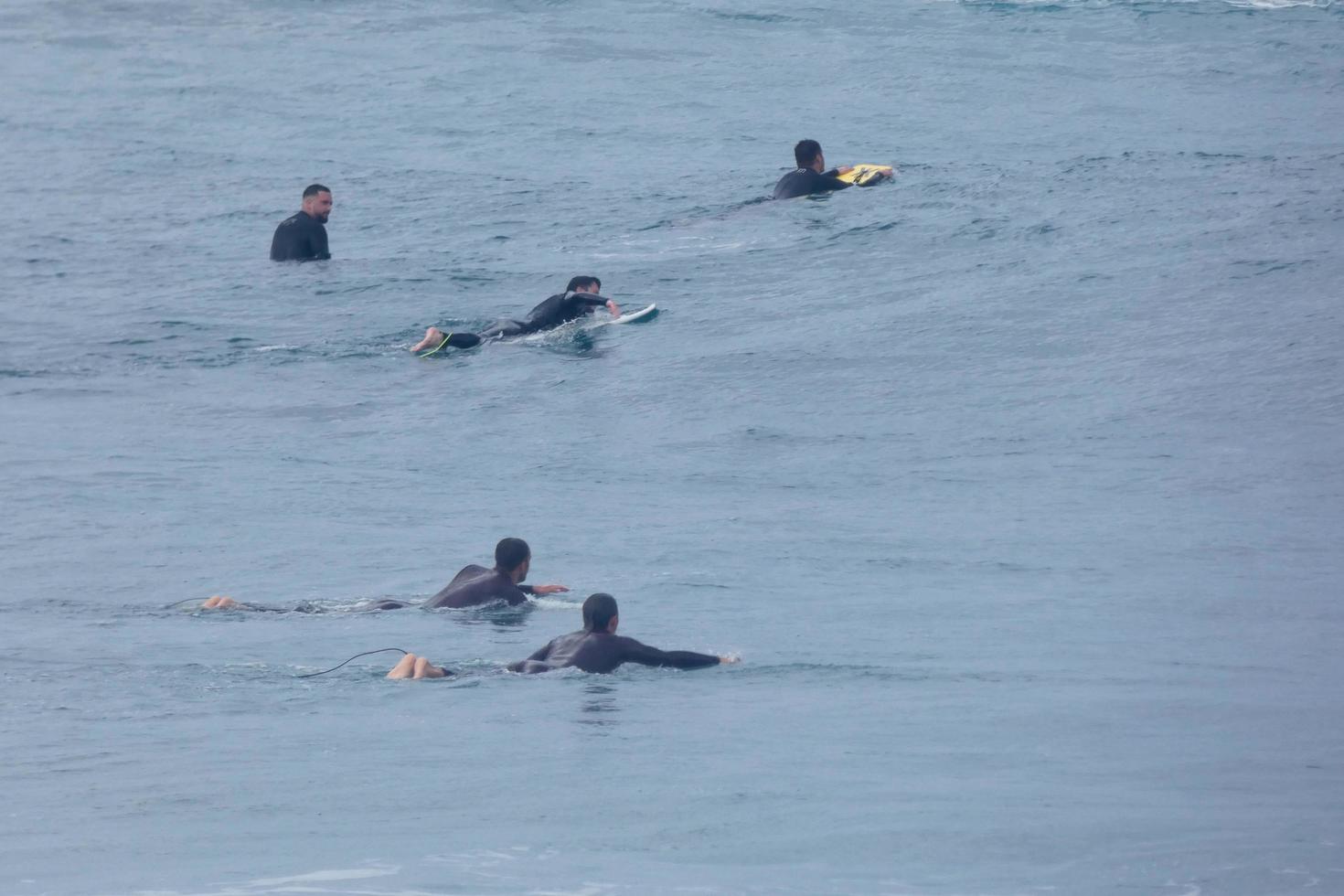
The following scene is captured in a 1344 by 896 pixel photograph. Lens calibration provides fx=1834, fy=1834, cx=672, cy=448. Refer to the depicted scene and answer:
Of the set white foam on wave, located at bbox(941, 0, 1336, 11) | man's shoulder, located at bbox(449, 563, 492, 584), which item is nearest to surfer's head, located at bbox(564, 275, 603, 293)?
man's shoulder, located at bbox(449, 563, 492, 584)

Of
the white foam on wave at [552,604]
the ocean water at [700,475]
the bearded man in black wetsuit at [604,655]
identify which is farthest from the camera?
the white foam on wave at [552,604]

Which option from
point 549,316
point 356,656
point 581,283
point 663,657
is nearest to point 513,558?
point 356,656

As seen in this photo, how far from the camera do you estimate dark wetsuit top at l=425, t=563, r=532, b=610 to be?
11.5 metres

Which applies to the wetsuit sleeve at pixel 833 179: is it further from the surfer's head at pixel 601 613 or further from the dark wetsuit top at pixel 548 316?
the surfer's head at pixel 601 613

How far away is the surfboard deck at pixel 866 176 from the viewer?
22266 mm

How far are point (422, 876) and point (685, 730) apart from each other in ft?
7.52

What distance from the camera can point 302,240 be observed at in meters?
20.6

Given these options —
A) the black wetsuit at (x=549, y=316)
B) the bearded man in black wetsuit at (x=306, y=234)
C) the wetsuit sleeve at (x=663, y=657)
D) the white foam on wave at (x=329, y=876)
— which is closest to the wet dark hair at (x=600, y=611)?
the wetsuit sleeve at (x=663, y=657)

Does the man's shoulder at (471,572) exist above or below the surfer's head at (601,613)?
below

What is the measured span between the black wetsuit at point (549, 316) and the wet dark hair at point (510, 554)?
6.46m

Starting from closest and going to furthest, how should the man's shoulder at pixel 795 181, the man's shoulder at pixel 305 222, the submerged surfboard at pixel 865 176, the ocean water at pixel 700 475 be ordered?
the ocean water at pixel 700 475, the man's shoulder at pixel 305 222, the man's shoulder at pixel 795 181, the submerged surfboard at pixel 865 176

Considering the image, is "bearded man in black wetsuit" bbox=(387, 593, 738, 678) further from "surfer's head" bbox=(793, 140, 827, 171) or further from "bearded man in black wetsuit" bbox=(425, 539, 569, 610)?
"surfer's head" bbox=(793, 140, 827, 171)

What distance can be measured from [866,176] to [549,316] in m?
6.02

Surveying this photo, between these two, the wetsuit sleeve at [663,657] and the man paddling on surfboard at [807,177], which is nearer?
the wetsuit sleeve at [663,657]
